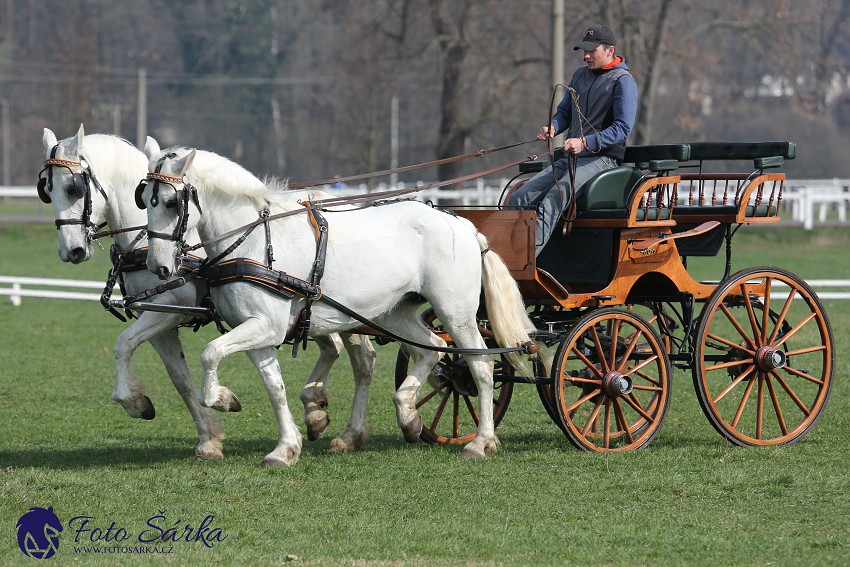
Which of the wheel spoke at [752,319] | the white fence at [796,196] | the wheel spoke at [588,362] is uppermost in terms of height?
the wheel spoke at [752,319]

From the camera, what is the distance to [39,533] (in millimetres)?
→ 6012

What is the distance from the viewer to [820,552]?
5.64 metres

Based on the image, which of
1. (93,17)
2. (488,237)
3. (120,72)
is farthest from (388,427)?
(93,17)

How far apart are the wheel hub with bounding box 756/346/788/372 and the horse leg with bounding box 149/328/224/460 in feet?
11.7

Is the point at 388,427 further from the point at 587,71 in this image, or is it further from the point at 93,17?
the point at 93,17

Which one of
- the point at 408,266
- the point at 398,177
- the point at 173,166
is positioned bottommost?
the point at 398,177

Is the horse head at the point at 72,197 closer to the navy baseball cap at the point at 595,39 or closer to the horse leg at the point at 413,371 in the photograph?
the horse leg at the point at 413,371

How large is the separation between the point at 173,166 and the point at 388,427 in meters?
3.11

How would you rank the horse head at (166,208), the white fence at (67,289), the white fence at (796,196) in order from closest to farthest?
the horse head at (166,208) < the white fence at (67,289) < the white fence at (796,196)

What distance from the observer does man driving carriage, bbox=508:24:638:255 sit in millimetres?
8055

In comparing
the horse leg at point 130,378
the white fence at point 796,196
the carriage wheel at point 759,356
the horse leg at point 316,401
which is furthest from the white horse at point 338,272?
the white fence at point 796,196

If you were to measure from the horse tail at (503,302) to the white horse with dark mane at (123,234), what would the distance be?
3.77ft

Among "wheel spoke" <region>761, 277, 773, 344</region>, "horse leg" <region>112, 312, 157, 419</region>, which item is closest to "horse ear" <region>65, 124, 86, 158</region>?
"horse leg" <region>112, 312, 157, 419</region>

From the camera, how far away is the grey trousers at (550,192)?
26.4 feet
